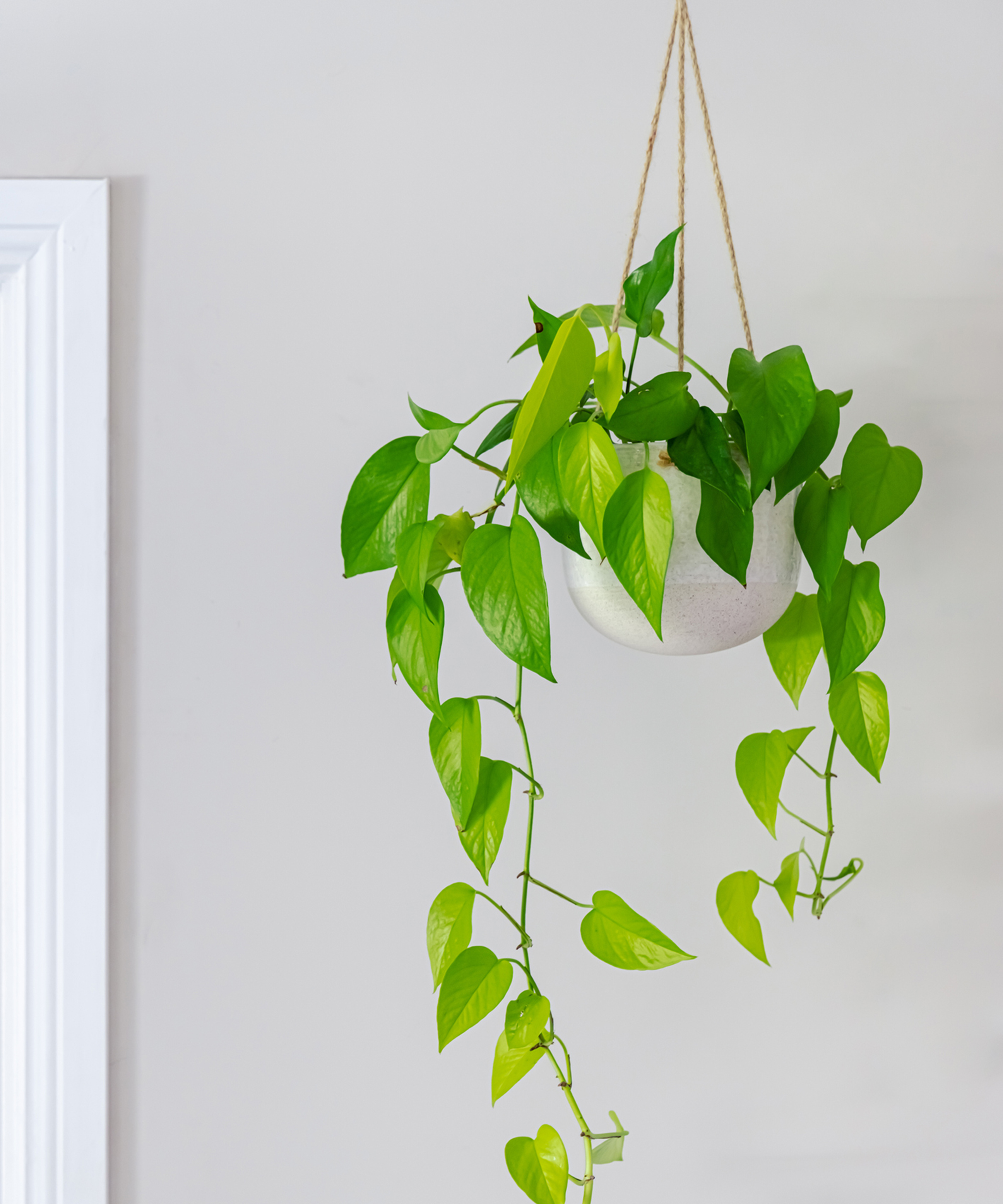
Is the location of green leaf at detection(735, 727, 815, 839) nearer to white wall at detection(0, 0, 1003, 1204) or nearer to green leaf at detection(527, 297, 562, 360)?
white wall at detection(0, 0, 1003, 1204)

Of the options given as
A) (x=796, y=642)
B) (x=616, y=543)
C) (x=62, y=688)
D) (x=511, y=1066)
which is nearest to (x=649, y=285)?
(x=616, y=543)

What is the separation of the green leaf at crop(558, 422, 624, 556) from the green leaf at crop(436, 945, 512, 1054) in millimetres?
315

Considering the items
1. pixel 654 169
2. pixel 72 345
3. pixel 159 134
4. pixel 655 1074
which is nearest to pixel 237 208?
pixel 159 134

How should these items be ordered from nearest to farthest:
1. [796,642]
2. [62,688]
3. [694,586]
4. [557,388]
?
[557,388]
[694,586]
[796,642]
[62,688]

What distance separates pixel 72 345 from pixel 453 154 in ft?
1.34

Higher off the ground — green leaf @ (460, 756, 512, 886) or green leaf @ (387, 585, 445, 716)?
green leaf @ (387, 585, 445, 716)

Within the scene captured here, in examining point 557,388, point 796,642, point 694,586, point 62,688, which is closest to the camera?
point 557,388

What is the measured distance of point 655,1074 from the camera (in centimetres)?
89

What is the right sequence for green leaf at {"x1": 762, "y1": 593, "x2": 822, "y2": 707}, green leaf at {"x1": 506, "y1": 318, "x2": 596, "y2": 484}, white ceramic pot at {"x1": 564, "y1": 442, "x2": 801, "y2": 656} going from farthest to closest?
green leaf at {"x1": 762, "y1": 593, "x2": 822, "y2": 707} < white ceramic pot at {"x1": 564, "y1": 442, "x2": 801, "y2": 656} < green leaf at {"x1": 506, "y1": 318, "x2": 596, "y2": 484}

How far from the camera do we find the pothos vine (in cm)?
54

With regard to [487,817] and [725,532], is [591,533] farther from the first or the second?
[487,817]

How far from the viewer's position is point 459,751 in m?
0.62

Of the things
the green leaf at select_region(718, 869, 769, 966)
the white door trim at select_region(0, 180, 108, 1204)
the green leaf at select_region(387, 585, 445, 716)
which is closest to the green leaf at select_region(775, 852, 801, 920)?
the green leaf at select_region(718, 869, 769, 966)

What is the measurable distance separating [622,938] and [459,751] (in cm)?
17
